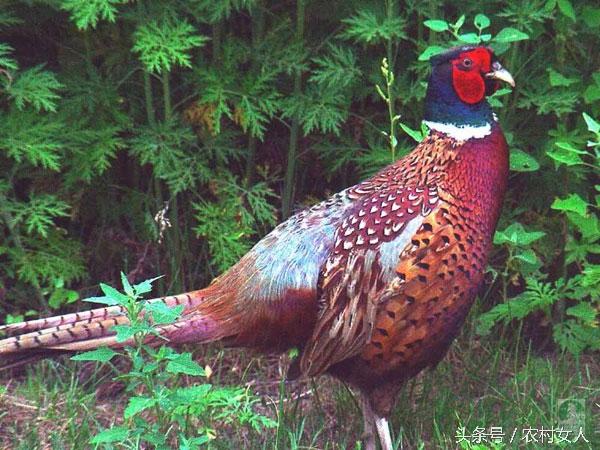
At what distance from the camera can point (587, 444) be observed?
3656mm

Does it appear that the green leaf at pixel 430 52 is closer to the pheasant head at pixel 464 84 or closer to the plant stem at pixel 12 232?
the pheasant head at pixel 464 84

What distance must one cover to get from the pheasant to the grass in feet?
0.99

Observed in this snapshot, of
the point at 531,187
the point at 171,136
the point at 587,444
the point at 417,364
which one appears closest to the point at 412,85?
the point at 531,187

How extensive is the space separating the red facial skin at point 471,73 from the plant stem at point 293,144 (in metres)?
0.95

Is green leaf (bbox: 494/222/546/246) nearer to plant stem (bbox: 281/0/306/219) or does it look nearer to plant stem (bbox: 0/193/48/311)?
plant stem (bbox: 281/0/306/219)

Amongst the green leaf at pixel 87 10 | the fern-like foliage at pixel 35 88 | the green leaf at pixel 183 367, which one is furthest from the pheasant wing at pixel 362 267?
the fern-like foliage at pixel 35 88

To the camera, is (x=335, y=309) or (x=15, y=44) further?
(x=15, y=44)

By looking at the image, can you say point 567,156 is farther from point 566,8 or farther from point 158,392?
point 158,392

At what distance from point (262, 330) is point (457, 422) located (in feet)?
2.72

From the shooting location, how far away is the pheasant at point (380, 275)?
3.48 metres

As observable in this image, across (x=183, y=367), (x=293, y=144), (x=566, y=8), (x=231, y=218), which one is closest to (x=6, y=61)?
(x=231, y=218)

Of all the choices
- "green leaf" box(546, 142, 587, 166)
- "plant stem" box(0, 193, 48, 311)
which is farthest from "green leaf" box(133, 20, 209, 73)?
"green leaf" box(546, 142, 587, 166)

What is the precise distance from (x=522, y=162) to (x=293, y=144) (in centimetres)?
98

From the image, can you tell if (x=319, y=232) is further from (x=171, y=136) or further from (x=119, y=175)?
(x=119, y=175)
